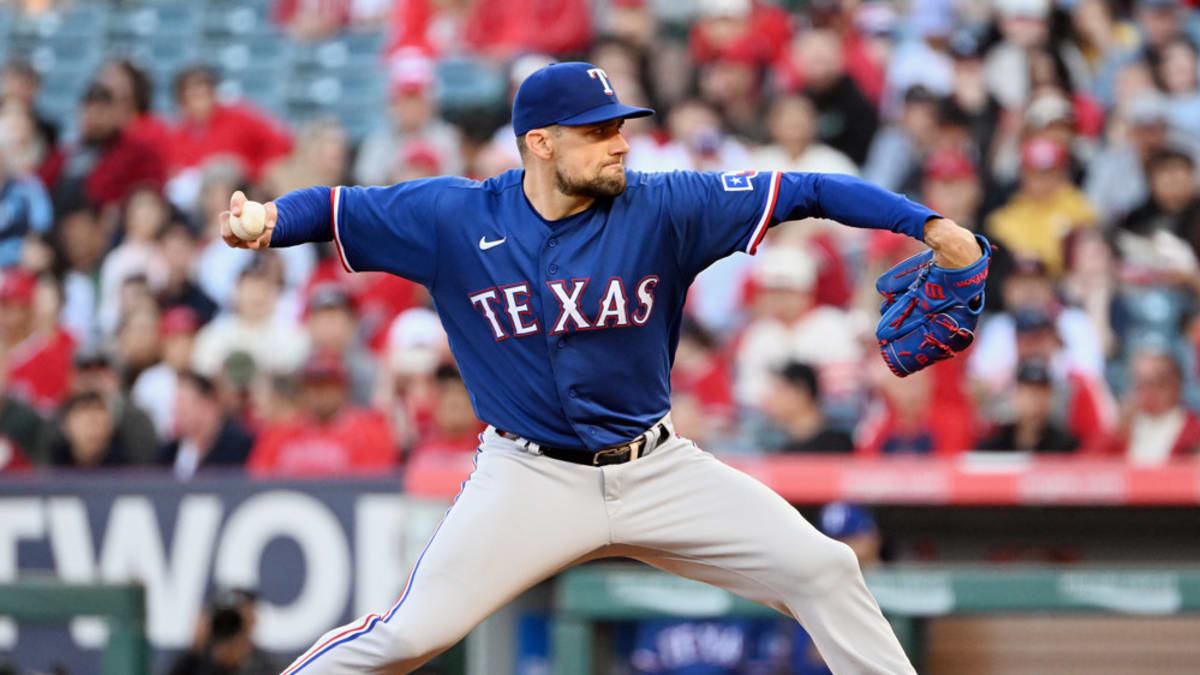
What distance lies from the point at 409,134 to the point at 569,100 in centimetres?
585

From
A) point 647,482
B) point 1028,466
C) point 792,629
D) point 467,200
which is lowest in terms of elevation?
point 792,629

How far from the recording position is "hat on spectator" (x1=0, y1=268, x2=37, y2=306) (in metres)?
9.44

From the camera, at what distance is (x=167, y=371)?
874cm

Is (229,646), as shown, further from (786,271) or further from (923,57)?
(923,57)

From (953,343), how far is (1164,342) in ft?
11.9

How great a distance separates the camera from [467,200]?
4.27m

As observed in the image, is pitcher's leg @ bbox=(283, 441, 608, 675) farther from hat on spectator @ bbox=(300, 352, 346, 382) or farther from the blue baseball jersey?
hat on spectator @ bbox=(300, 352, 346, 382)

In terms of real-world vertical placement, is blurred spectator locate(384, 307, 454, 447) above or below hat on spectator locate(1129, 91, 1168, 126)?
below

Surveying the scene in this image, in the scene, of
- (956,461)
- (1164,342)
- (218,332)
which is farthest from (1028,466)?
(218,332)

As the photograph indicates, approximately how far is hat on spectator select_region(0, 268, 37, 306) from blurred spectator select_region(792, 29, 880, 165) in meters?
4.41

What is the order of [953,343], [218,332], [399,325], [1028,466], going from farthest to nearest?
[218,332] < [399,325] < [1028,466] < [953,343]

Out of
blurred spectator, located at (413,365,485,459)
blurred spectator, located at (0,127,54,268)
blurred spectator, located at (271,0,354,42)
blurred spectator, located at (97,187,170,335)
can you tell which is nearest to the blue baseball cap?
blurred spectator, located at (413,365,485,459)

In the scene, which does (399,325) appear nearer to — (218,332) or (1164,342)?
(218,332)

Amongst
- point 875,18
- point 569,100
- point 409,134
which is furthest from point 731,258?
point 569,100
